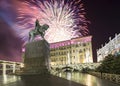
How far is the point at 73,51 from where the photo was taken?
123 metres

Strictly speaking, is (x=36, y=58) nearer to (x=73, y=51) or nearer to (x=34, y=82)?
(x=34, y=82)

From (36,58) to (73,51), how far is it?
90071mm

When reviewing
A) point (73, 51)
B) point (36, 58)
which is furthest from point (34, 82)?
point (73, 51)

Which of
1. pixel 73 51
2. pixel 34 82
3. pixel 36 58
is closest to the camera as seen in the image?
pixel 34 82

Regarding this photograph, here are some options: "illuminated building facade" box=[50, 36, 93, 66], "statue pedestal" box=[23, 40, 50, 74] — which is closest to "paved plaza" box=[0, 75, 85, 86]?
"statue pedestal" box=[23, 40, 50, 74]

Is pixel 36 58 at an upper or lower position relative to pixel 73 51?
lower

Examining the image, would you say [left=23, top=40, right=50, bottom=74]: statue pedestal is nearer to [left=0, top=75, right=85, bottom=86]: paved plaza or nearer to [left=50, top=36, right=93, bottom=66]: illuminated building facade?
[left=0, top=75, right=85, bottom=86]: paved plaza

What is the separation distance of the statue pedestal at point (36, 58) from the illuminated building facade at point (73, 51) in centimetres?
7627

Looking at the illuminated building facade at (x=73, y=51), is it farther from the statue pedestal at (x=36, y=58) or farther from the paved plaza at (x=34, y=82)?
the paved plaza at (x=34, y=82)

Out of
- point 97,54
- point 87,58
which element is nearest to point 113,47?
point 87,58

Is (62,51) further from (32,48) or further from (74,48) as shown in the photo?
(32,48)

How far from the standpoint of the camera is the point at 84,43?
11756cm

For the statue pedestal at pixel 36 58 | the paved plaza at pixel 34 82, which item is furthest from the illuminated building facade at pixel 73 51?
the paved plaza at pixel 34 82

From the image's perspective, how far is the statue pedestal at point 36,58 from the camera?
3268cm
